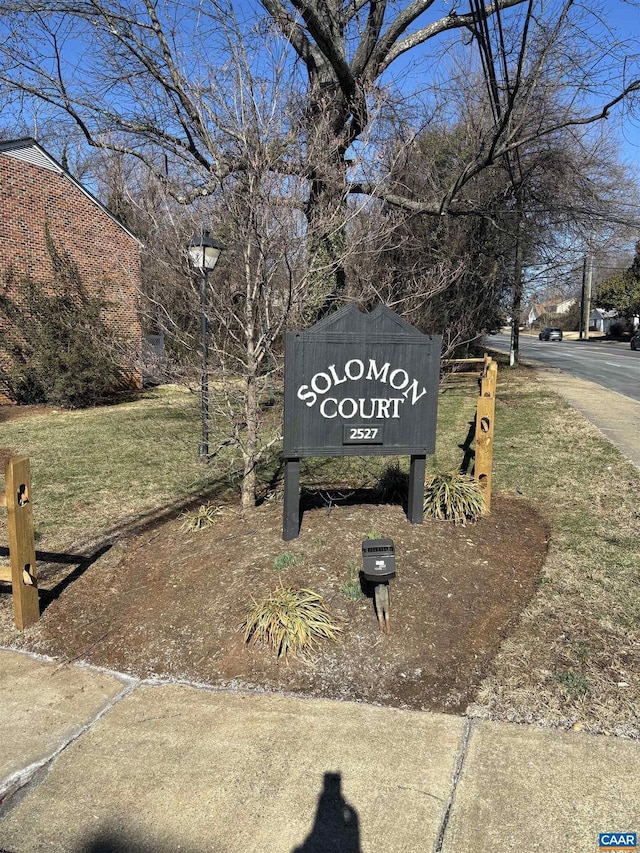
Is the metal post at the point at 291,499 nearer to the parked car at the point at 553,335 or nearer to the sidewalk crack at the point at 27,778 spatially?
the sidewalk crack at the point at 27,778

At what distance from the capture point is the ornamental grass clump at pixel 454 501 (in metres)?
4.98

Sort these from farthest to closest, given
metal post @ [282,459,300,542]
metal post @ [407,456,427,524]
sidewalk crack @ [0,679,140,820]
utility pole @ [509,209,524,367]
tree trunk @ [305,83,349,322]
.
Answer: utility pole @ [509,209,524,367] → tree trunk @ [305,83,349,322] → metal post @ [407,456,427,524] → metal post @ [282,459,300,542] → sidewalk crack @ [0,679,140,820]

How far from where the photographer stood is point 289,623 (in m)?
3.44

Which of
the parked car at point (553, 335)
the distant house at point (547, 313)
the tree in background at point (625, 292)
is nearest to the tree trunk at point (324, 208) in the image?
the distant house at point (547, 313)

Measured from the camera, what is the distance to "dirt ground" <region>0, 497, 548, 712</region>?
3.22 metres

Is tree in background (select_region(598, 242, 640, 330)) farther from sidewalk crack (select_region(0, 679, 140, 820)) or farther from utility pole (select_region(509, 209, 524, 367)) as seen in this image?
sidewalk crack (select_region(0, 679, 140, 820))

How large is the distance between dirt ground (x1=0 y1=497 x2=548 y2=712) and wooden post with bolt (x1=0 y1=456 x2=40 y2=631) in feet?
0.47

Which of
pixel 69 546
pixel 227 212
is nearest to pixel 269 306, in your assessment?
pixel 227 212

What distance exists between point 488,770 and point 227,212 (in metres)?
4.40

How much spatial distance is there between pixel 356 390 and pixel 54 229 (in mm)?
14110

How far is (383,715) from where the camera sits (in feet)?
9.40

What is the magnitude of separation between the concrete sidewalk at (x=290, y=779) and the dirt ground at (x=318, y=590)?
0.80 feet

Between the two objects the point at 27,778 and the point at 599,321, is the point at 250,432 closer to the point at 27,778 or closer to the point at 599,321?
the point at 27,778

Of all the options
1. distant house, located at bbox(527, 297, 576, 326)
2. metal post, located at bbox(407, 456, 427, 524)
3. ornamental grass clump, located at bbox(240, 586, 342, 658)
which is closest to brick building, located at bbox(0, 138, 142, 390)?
metal post, located at bbox(407, 456, 427, 524)
